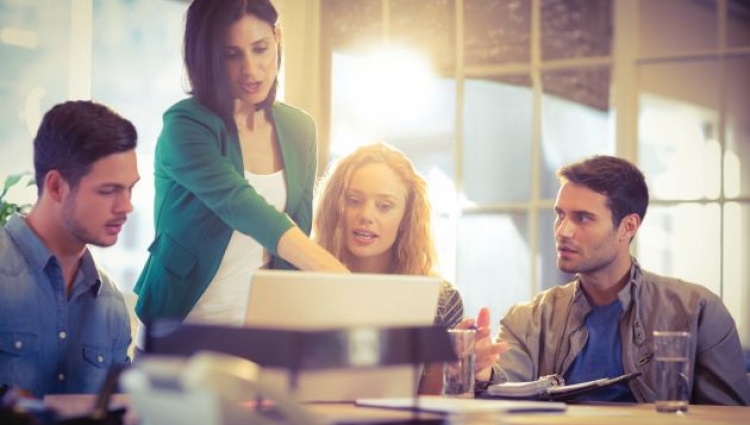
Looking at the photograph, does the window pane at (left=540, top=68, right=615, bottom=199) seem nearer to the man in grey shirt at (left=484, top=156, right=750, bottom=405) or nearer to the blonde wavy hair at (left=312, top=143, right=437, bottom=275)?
the man in grey shirt at (left=484, top=156, right=750, bottom=405)

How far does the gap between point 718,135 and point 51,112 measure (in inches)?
101

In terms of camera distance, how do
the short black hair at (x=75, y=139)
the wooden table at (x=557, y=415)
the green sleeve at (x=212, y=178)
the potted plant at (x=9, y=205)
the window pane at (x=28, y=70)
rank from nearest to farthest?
the wooden table at (x=557, y=415), the short black hair at (x=75, y=139), the potted plant at (x=9, y=205), the green sleeve at (x=212, y=178), the window pane at (x=28, y=70)

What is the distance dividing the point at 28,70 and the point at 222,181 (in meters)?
0.89

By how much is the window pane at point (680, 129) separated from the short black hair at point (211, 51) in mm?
1637

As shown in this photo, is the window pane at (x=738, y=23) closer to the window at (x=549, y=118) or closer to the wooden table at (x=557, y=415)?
the window at (x=549, y=118)

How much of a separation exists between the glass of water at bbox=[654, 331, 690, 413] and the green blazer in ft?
4.68

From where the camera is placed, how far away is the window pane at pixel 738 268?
4.05m

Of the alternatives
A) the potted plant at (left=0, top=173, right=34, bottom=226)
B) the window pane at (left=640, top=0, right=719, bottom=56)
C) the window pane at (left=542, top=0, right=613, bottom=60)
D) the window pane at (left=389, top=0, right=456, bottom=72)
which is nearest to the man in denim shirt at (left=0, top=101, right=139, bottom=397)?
the potted plant at (left=0, top=173, right=34, bottom=226)

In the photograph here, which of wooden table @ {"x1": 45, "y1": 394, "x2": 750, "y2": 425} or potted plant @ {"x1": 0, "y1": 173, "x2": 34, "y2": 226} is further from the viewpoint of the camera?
potted plant @ {"x1": 0, "y1": 173, "x2": 34, "y2": 226}

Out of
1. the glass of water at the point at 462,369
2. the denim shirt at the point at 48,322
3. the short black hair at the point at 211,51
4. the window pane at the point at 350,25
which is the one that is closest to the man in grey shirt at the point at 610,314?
the glass of water at the point at 462,369

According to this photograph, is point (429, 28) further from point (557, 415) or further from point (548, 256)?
point (557, 415)

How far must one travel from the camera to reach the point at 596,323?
328cm

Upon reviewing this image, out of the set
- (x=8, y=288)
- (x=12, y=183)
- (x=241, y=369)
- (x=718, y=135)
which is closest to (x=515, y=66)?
(x=718, y=135)

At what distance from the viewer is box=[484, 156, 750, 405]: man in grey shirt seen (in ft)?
10.2
